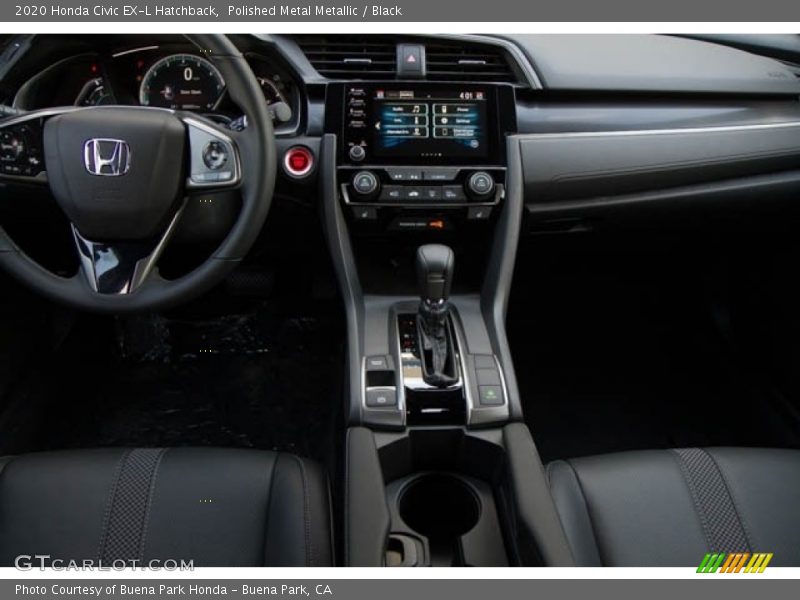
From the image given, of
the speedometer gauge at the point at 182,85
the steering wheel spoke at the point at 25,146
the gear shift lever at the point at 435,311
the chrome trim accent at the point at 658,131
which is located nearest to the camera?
the steering wheel spoke at the point at 25,146

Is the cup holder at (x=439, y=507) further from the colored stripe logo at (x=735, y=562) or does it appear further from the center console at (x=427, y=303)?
the colored stripe logo at (x=735, y=562)

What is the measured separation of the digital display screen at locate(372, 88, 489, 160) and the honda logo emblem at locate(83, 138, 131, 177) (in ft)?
1.73

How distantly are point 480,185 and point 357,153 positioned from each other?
28cm

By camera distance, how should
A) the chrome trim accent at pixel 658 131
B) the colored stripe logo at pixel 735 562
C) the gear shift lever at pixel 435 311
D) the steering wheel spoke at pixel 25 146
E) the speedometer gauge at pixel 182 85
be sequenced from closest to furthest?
the colored stripe logo at pixel 735 562
the steering wheel spoke at pixel 25 146
the gear shift lever at pixel 435 311
the speedometer gauge at pixel 182 85
the chrome trim accent at pixel 658 131

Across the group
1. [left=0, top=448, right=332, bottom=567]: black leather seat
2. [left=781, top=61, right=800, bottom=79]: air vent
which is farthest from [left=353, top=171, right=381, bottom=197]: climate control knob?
[left=781, top=61, right=800, bottom=79]: air vent

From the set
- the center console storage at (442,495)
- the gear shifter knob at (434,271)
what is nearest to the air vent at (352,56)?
the gear shifter knob at (434,271)

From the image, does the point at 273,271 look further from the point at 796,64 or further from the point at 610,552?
the point at 796,64

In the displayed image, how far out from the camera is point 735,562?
3.72 ft

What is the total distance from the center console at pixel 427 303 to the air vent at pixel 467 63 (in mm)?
38

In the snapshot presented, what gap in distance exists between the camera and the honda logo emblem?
47.6 inches

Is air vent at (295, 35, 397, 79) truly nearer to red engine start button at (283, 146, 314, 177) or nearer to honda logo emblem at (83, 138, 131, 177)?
red engine start button at (283, 146, 314, 177)

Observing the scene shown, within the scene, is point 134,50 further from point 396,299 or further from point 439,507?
point 439,507

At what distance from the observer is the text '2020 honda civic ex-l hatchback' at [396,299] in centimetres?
118

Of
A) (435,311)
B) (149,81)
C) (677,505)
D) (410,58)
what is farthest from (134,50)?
(677,505)
